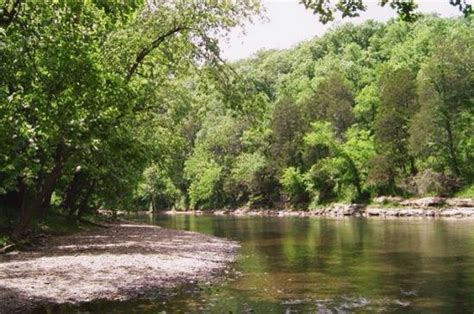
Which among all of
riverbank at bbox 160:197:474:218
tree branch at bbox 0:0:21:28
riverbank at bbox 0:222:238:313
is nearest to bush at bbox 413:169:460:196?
riverbank at bbox 160:197:474:218

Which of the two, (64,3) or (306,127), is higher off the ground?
(306,127)

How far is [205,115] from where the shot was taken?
2169 inches

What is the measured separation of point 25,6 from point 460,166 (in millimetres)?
71555

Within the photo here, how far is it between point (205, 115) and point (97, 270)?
35.3 metres

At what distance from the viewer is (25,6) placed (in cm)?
1711

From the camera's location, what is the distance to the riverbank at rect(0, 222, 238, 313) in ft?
53.9

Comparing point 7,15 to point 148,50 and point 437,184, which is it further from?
point 437,184

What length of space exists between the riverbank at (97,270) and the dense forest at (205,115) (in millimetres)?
4067

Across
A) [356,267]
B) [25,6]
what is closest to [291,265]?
[356,267]

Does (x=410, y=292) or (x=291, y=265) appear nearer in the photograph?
(x=410, y=292)

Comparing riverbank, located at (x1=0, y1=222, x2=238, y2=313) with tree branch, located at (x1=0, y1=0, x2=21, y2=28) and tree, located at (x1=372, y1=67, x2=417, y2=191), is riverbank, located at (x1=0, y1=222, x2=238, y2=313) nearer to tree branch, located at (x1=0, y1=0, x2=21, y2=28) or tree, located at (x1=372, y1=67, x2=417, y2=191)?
tree branch, located at (x1=0, y1=0, x2=21, y2=28)

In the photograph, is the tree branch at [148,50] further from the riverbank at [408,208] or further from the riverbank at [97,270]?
the riverbank at [408,208]

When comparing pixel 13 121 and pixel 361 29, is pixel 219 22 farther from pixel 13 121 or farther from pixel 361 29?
pixel 361 29

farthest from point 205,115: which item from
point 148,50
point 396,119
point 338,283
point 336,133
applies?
point 336,133
